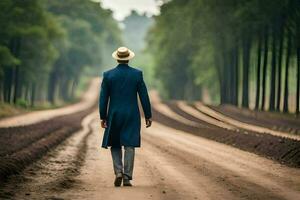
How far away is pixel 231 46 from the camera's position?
61.1 metres

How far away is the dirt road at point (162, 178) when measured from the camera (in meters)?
10.5

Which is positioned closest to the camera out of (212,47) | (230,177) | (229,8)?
(230,177)

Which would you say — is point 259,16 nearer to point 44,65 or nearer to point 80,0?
point 44,65

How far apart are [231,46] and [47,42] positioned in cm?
1760

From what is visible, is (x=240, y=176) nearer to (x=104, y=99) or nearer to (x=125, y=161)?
(x=125, y=161)

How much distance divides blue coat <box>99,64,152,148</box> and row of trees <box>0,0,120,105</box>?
1635 inches

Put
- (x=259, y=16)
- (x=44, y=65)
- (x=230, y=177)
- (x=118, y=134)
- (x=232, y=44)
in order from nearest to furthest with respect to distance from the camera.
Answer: (x=118, y=134)
(x=230, y=177)
(x=259, y=16)
(x=232, y=44)
(x=44, y=65)

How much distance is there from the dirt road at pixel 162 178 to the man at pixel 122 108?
2.12ft

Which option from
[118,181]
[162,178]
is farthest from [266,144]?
[118,181]

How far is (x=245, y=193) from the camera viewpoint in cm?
1073

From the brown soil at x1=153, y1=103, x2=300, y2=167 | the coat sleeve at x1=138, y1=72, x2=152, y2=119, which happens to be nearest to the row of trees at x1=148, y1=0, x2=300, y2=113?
the brown soil at x1=153, y1=103, x2=300, y2=167

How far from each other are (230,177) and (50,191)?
3.73m

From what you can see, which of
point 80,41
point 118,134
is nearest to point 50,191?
point 118,134

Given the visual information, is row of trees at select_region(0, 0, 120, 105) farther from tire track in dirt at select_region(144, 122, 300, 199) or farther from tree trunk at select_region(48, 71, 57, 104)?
tire track in dirt at select_region(144, 122, 300, 199)
